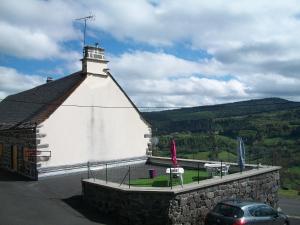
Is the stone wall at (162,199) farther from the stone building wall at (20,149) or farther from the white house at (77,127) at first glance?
the stone building wall at (20,149)

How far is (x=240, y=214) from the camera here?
571 inches

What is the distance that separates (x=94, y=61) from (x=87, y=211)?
12.0m

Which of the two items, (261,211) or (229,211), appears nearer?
(229,211)

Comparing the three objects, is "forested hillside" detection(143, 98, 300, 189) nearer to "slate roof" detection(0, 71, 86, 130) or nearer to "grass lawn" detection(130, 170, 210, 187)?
"slate roof" detection(0, 71, 86, 130)

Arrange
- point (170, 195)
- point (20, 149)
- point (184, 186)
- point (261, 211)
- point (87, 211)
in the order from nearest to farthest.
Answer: point (261, 211)
point (170, 195)
point (184, 186)
point (87, 211)
point (20, 149)

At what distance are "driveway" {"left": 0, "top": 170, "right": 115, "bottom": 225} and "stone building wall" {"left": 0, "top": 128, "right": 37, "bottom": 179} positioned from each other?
1148 mm

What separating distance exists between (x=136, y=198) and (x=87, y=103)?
1111 cm

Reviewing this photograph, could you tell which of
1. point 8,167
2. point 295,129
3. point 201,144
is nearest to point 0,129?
point 8,167

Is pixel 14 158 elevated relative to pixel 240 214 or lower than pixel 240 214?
elevated

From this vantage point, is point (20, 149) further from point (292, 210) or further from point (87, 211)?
point (292, 210)

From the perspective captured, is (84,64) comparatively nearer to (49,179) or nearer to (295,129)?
(49,179)

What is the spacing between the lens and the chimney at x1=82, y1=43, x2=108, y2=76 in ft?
87.7

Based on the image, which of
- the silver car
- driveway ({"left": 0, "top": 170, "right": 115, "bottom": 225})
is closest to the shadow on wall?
driveway ({"left": 0, "top": 170, "right": 115, "bottom": 225})

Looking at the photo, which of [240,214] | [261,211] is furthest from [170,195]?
[261,211]
